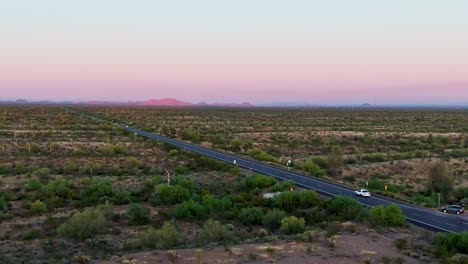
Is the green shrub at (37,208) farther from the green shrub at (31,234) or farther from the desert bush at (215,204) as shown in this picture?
the desert bush at (215,204)

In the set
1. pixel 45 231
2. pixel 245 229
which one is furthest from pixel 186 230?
pixel 45 231

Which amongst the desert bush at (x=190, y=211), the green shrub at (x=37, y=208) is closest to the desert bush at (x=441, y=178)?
the desert bush at (x=190, y=211)

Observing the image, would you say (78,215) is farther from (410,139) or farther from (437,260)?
(410,139)

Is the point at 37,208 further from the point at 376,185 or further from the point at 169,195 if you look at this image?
the point at 376,185

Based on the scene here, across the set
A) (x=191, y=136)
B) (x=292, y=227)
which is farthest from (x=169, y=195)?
(x=191, y=136)

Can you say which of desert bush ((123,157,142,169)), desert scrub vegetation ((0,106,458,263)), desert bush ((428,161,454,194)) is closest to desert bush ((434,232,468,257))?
desert scrub vegetation ((0,106,458,263))
